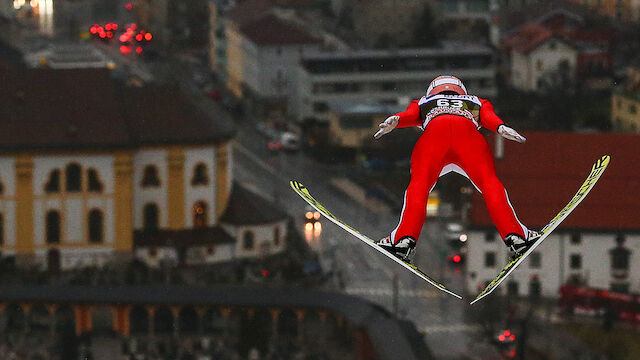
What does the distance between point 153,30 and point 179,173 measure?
90.1m

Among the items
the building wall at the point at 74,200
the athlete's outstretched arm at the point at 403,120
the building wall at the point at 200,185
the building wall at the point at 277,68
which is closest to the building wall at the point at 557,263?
the building wall at the point at 200,185

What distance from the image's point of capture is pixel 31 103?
103562 mm

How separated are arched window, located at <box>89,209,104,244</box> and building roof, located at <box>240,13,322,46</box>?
53.4m

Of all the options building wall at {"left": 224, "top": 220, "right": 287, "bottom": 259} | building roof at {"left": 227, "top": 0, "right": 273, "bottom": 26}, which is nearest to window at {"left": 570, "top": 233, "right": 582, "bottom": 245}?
building wall at {"left": 224, "top": 220, "right": 287, "bottom": 259}

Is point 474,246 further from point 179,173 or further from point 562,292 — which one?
point 179,173

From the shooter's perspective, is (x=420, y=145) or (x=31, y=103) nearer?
(x=420, y=145)

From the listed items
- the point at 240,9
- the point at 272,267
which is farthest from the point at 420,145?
the point at 240,9

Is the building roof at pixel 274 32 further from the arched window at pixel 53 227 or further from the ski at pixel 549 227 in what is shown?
the ski at pixel 549 227

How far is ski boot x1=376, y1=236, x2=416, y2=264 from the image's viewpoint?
27250 millimetres

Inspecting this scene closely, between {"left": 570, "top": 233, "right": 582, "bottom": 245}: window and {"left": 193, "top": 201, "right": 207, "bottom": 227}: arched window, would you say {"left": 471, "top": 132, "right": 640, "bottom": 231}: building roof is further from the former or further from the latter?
{"left": 193, "top": 201, "right": 207, "bottom": 227}: arched window

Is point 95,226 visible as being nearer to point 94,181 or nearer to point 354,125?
point 94,181

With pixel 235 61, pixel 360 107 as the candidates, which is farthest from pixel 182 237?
pixel 235 61

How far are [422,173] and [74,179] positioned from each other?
76536 millimetres

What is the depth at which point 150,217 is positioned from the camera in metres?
105
